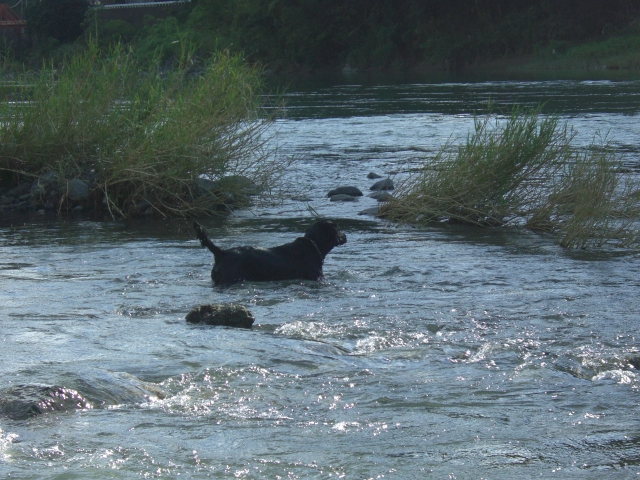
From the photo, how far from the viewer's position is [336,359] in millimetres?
6207

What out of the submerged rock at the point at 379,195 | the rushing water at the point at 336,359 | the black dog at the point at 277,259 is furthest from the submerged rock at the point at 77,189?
the black dog at the point at 277,259

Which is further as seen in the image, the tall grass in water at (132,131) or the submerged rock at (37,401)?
the tall grass in water at (132,131)

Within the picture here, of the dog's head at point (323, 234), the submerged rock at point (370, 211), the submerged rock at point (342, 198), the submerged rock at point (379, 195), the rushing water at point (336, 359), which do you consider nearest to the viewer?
the rushing water at point (336, 359)

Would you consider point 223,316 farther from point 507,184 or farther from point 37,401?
point 507,184

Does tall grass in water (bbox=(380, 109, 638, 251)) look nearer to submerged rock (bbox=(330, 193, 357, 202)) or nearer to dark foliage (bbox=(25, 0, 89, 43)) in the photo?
submerged rock (bbox=(330, 193, 357, 202))

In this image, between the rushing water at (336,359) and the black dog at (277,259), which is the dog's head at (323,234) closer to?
the black dog at (277,259)

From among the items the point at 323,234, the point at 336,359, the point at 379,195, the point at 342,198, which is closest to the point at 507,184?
the point at 379,195

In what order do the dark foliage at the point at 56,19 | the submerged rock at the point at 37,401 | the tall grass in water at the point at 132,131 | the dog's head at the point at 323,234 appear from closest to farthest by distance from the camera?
the submerged rock at the point at 37,401 < the dog's head at the point at 323,234 < the tall grass in water at the point at 132,131 < the dark foliage at the point at 56,19

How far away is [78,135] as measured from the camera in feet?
Result: 43.6

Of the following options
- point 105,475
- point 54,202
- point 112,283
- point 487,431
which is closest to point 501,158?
point 112,283

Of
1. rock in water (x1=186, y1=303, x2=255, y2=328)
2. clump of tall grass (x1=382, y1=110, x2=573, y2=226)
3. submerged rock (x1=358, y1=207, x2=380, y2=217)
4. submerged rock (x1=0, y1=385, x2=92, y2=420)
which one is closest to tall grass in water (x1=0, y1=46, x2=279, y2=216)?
submerged rock (x1=358, y1=207, x2=380, y2=217)

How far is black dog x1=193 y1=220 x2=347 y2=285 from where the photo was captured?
8.52 m

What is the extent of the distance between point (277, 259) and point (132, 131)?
204 inches

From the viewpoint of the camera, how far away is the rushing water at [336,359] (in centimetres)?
459
